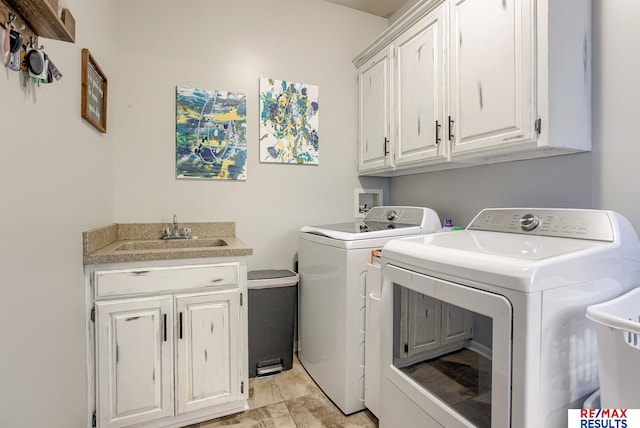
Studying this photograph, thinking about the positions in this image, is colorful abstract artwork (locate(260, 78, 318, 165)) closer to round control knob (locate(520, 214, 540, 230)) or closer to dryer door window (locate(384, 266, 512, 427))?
dryer door window (locate(384, 266, 512, 427))

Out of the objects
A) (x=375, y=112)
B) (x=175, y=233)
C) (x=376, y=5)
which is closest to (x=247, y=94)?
(x=375, y=112)

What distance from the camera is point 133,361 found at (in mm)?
1508

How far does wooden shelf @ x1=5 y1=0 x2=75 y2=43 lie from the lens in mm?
722

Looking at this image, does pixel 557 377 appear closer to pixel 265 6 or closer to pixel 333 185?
pixel 333 185

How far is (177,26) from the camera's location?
84.0 inches

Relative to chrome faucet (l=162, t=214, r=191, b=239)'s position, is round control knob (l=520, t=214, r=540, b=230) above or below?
above

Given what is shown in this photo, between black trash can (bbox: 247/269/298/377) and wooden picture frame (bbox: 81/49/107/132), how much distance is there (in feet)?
4.12

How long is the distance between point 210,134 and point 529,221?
1.99 meters

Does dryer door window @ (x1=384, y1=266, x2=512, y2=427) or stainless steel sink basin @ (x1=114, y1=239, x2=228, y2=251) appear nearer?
dryer door window @ (x1=384, y1=266, x2=512, y2=427)

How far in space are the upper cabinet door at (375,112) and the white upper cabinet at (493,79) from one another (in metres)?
0.17

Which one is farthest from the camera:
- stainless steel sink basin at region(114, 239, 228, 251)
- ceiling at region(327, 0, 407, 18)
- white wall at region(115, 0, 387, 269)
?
ceiling at region(327, 0, 407, 18)

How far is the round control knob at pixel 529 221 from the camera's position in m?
1.33

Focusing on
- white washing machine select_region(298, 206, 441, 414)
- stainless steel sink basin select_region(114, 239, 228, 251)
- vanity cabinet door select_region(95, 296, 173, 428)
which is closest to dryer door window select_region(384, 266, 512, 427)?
white washing machine select_region(298, 206, 441, 414)

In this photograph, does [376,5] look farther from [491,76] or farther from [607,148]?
[607,148]
